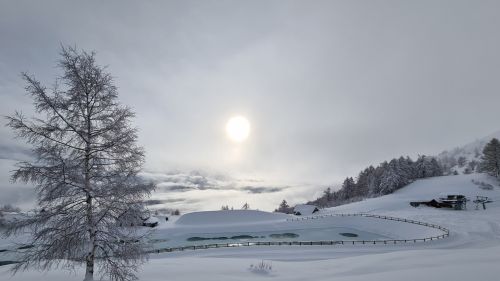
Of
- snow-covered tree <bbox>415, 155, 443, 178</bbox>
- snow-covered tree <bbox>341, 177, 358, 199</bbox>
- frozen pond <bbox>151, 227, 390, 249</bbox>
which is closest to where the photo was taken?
frozen pond <bbox>151, 227, 390, 249</bbox>

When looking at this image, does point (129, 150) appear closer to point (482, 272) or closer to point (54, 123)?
point (54, 123)

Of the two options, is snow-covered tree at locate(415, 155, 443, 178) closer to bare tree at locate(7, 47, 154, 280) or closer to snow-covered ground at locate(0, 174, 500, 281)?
snow-covered ground at locate(0, 174, 500, 281)

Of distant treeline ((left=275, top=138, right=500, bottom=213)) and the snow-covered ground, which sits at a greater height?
distant treeline ((left=275, top=138, right=500, bottom=213))

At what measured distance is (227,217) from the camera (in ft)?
245

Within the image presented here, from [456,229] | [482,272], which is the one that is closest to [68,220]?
[482,272]

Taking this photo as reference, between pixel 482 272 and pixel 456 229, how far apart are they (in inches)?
1575

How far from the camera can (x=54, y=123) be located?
45.5 feet

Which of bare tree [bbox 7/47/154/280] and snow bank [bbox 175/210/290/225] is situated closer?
bare tree [bbox 7/47/154/280]

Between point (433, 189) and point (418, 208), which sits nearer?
point (418, 208)

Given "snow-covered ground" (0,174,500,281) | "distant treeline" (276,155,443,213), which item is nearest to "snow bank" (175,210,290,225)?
"snow-covered ground" (0,174,500,281)

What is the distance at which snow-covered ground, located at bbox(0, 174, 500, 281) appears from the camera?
14.4 m

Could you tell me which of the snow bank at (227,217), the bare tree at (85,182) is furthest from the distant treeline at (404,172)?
the bare tree at (85,182)

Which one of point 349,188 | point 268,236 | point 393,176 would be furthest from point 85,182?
point 349,188

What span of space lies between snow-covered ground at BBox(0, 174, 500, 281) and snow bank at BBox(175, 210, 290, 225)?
0.80 feet
